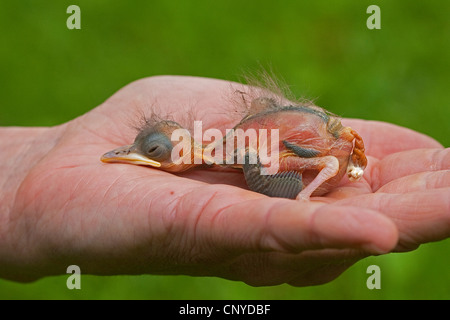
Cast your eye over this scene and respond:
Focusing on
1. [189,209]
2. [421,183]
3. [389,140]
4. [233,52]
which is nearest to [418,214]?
[421,183]

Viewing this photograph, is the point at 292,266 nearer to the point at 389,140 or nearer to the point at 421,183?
the point at 421,183

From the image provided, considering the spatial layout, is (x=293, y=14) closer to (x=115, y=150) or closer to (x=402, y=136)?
(x=402, y=136)

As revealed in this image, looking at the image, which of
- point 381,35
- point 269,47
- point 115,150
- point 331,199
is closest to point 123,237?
point 115,150

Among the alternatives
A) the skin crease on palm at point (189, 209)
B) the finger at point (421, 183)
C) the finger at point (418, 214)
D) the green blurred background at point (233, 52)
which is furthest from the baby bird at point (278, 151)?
the green blurred background at point (233, 52)

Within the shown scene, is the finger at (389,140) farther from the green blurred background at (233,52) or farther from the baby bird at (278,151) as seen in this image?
the green blurred background at (233,52)

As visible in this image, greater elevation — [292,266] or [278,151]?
[278,151]
